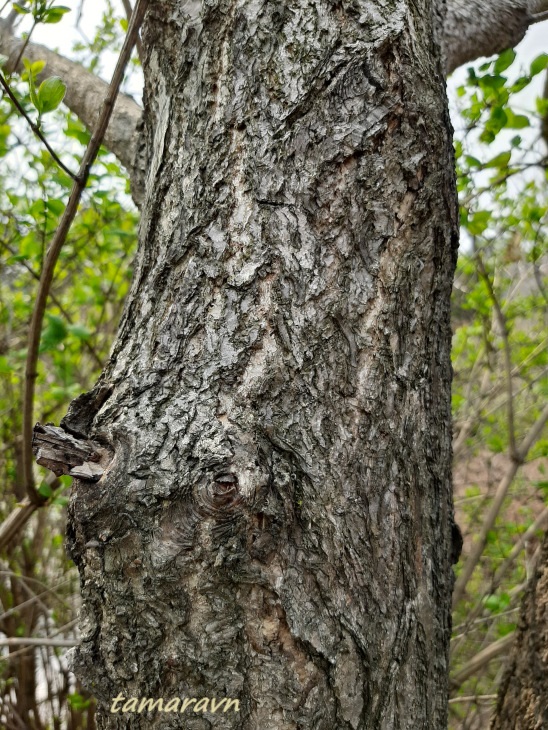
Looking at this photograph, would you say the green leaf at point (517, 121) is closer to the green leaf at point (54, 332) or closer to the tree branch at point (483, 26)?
the tree branch at point (483, 26)

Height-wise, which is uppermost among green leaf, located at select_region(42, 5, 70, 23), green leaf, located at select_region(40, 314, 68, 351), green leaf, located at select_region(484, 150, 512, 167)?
green leaf, located at select_region(42, 5, 70, 23)

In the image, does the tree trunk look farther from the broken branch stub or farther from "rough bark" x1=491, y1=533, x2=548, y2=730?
"rough bark" x1=491, y1=533, x2=548, y2=730

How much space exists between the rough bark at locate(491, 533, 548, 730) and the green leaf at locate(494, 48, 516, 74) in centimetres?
127

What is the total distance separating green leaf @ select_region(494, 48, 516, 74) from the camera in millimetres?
1516

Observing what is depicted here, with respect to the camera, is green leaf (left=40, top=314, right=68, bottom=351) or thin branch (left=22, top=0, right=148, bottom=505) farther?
green leaf (left=40, top=314, right=68, bottom=351)

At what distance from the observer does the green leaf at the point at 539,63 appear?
5.10 ft

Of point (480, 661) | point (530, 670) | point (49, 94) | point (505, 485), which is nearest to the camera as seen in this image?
point (49, 94)

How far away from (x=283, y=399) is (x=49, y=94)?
78 cm

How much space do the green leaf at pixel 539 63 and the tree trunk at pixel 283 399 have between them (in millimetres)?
687

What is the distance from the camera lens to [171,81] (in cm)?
108

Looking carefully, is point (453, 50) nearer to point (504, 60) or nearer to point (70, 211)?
point (504, 60)

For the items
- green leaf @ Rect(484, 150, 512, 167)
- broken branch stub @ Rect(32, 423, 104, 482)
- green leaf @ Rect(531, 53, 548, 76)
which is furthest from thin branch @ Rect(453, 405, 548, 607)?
broken branch stub @ Rect(32, 423, 104, 482)

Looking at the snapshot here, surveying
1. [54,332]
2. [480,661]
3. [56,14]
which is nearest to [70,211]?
[56,14]

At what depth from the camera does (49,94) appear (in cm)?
113
